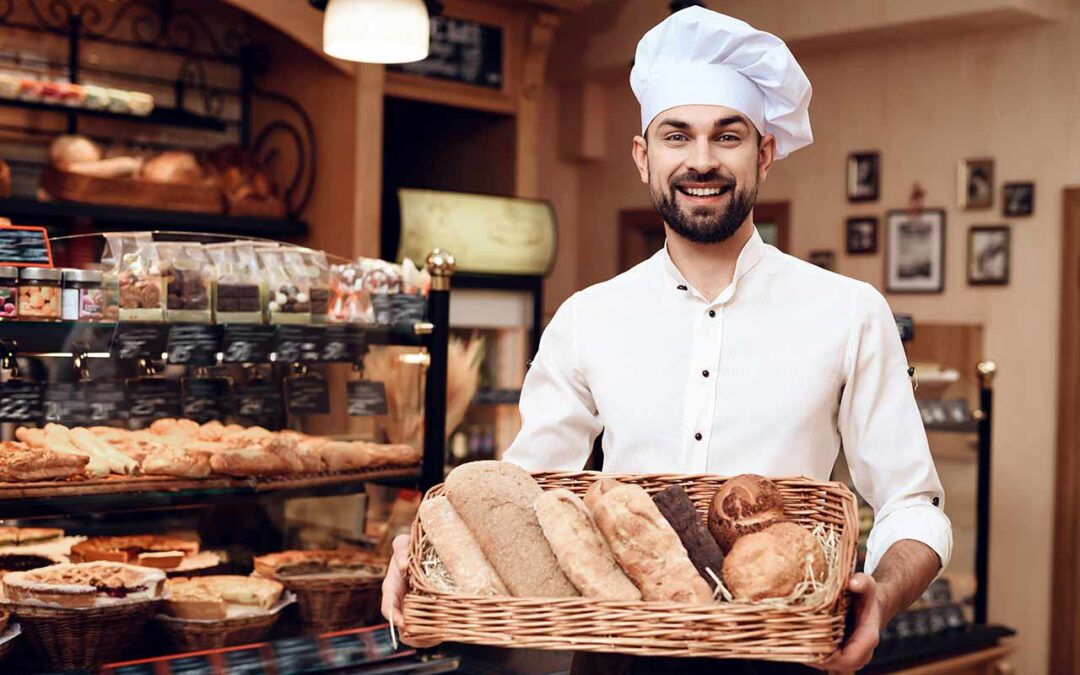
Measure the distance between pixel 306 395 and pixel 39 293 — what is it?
65 cm

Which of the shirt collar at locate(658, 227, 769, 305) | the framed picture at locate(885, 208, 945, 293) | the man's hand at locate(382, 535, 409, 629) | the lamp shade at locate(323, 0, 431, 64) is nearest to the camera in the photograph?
the man's hand at locate(382, 535, 409, 629)

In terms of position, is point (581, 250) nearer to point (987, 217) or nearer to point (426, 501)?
point (987, 217)

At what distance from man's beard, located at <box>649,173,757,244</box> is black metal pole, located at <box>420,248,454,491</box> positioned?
1.45 meters

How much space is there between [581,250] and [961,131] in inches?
84.7

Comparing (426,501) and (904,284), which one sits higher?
(904,284)

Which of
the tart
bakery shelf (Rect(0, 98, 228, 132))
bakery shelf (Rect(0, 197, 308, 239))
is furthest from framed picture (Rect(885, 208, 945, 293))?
the tart

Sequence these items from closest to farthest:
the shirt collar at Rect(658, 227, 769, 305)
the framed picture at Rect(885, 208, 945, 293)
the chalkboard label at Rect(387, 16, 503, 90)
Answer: the shirt collar at Rect(658, 227, 769, 305)
the chalkboard label at Rect(387, 16, 503, 90)
the framed picture at Rect(885, 208, 945, 293)

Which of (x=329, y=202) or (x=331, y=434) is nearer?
(x=331, y=434)

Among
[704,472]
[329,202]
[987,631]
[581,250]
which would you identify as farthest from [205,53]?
[704,472]

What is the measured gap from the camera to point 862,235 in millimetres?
5477

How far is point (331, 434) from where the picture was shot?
9.62 ft

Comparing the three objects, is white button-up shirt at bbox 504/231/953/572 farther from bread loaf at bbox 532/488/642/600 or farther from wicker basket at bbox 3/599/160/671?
wicker basket at bbox 3/599/160/671

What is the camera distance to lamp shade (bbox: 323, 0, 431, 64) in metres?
2.82

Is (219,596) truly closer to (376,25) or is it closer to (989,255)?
(376,25)
